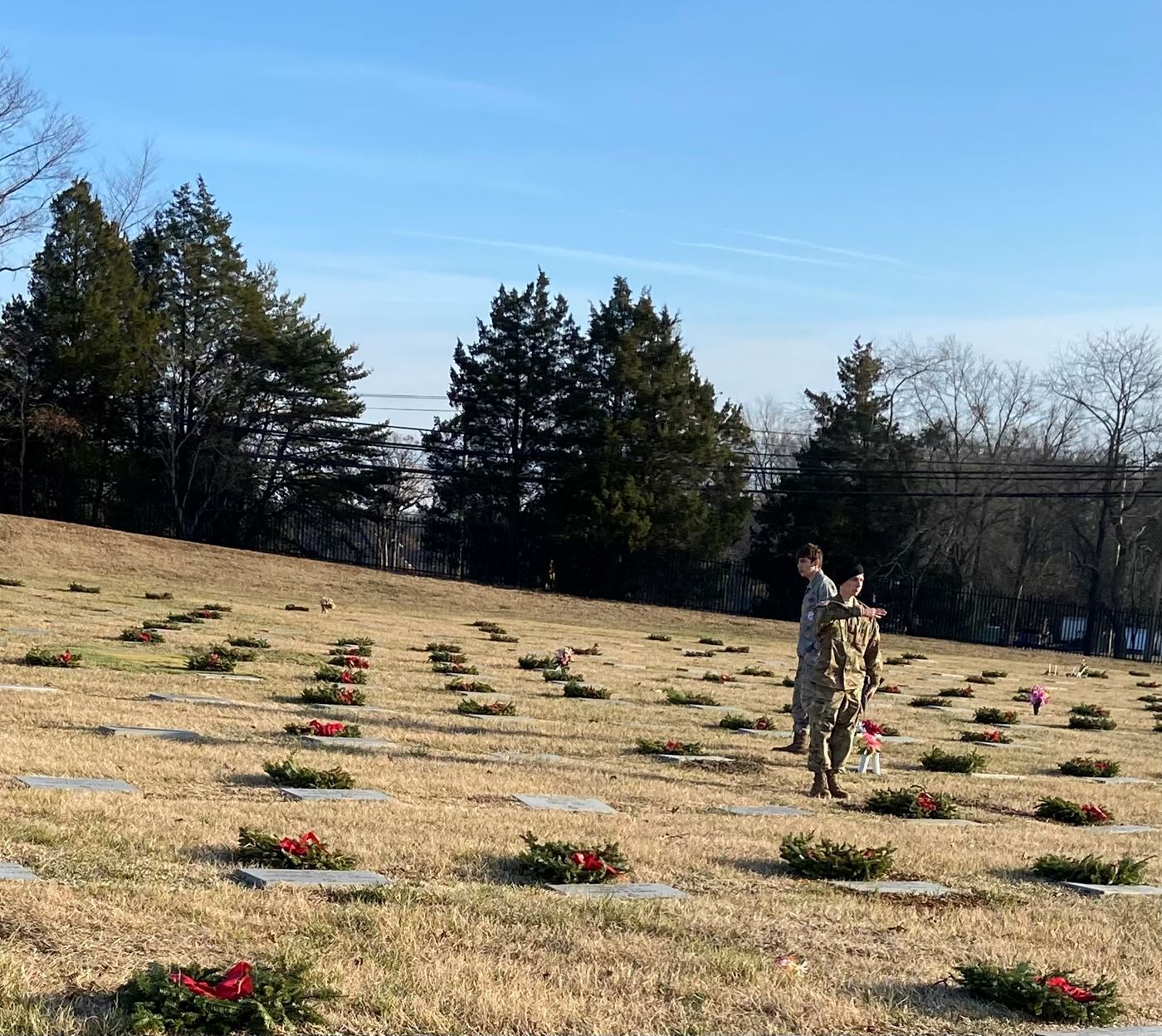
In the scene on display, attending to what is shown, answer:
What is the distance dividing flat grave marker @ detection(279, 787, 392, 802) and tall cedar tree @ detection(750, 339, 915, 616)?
4110 cm

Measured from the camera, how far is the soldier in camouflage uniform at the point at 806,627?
12.4m

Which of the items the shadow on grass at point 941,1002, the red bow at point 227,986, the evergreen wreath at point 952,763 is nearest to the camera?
the red bow at point 227,986

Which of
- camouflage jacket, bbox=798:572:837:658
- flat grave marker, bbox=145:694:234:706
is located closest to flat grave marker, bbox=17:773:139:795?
flat grave marker, bbox=145:694:234:706

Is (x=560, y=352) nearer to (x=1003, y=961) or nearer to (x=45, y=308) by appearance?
(x=45, y=308)

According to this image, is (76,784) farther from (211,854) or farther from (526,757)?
→ (526,757)

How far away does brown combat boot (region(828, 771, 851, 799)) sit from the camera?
1072cm

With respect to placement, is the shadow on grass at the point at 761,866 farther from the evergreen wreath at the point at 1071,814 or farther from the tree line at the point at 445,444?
the tree line at the point at 445,444

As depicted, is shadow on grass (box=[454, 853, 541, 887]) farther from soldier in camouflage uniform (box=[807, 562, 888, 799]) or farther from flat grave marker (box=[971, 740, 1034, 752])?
flat grave marker (box=[971, 740, 1034, 752])

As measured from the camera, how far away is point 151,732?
33.7 feet

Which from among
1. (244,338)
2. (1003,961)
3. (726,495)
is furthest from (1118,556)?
(1003,961)

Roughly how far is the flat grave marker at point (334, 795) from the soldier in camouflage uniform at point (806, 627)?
4707 mm

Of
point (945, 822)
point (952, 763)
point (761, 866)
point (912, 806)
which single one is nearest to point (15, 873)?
point (761, 866)

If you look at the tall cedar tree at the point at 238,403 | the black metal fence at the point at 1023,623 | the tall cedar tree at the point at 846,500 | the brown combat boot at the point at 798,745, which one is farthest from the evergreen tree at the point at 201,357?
the brown combat boot at the point at 798,745

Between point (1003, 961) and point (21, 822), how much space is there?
4.57 m
